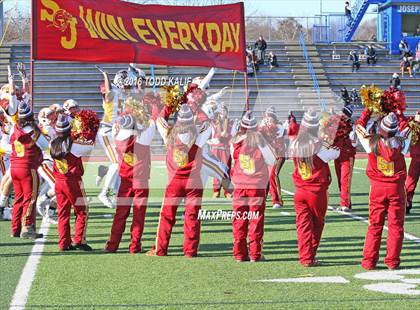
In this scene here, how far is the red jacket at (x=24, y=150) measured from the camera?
10227 millimetres

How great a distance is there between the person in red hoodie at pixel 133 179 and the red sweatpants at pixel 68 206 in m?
0.40

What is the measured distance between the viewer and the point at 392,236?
26.7 feet

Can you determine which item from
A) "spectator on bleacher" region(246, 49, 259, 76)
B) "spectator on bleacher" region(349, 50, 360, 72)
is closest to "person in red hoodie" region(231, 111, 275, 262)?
"spectator on bleacher" region(246, 49, 259, 76)

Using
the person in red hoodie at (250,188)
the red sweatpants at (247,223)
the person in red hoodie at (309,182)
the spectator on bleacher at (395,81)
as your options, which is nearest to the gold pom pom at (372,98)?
the person in red hoodie at (309,182)

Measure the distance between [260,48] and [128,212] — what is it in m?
28.1

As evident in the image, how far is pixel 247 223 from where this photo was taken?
882cm

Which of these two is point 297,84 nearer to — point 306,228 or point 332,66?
point 332,66

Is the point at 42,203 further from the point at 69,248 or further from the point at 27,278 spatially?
the point at 27,278

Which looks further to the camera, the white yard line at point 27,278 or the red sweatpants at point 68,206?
the red sweatpants at point 68,206

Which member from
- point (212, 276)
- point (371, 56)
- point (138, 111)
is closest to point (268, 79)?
point (371, 56)

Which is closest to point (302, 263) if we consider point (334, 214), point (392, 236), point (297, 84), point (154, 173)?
point (392, 236)

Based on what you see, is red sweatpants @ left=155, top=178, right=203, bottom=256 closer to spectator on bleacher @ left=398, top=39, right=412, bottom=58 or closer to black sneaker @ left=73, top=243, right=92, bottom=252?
black sneaker @ left=73, top=243, right=92, bottom=252

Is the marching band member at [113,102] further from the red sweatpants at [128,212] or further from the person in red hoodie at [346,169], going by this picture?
the red sweatpants at [128,212]

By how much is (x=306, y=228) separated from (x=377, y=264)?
2.51ft
